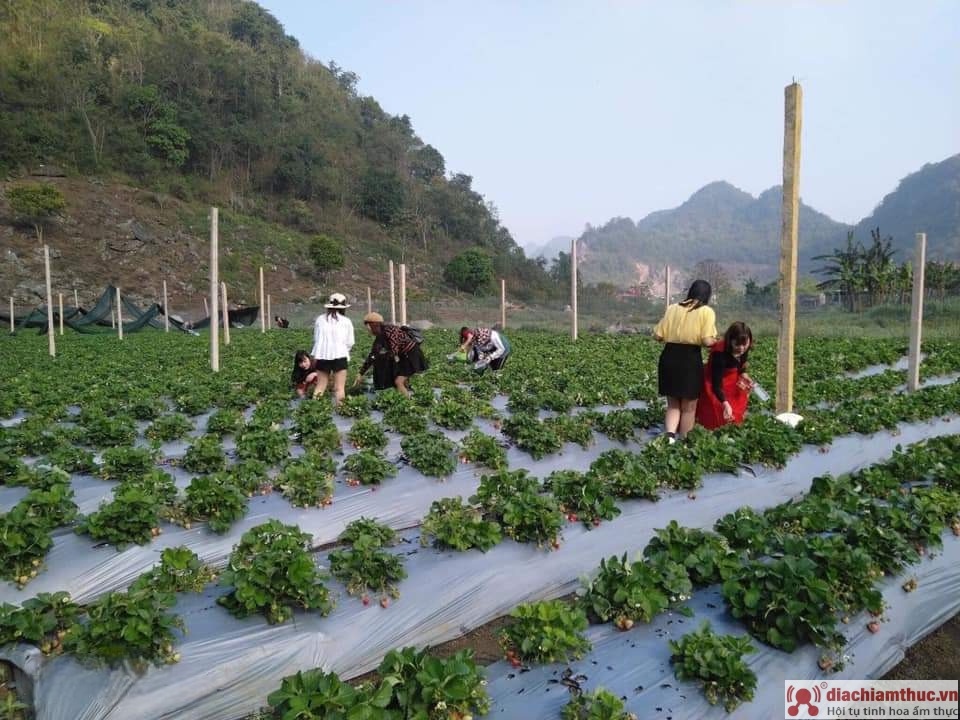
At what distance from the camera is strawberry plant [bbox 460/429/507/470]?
6.08m

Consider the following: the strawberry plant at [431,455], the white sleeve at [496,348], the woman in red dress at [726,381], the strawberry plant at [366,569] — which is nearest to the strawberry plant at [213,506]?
the strawberry plant at [366,569]

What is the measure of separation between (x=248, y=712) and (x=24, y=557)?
6.11ft

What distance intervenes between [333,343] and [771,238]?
583 ft

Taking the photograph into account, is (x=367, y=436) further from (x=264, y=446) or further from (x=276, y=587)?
(x=276, y=587)

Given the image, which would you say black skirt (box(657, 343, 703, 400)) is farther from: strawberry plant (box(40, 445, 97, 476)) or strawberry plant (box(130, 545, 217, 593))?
strawberry plant (box(40, 445, 97, 476))

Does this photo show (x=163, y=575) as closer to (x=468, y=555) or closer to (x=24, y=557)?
(x=24, y=557)

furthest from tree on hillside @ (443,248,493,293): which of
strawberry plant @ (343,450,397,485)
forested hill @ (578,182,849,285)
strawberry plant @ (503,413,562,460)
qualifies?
forested hill @ (578,182,849,285)

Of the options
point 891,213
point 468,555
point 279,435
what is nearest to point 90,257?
point 279,435

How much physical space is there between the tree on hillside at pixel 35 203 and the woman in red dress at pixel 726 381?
49.4m

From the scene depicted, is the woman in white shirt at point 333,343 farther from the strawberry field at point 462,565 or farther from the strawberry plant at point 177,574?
the strawberry plant at point 177,574

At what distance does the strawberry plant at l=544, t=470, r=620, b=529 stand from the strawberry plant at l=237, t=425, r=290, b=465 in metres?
2.61

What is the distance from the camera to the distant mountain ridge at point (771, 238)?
106 m

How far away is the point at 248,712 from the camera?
3084mm

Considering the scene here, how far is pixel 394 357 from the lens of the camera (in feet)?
30.8
